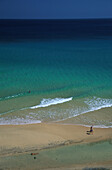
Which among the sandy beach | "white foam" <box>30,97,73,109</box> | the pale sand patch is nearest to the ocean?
"white foam" <box>30,97,73,109</box>

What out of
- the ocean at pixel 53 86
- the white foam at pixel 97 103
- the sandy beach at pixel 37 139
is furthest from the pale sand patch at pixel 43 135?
the white foam at pixel 97 103

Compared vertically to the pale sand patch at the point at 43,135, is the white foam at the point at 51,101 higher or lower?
higher

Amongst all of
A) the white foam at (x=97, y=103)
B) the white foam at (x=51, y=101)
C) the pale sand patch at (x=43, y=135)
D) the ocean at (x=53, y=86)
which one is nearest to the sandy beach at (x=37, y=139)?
the pale sand patch at (x=43, y=135)

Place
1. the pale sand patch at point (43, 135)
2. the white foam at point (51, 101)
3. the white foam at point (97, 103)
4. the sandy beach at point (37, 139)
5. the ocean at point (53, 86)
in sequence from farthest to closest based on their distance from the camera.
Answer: the white foam at point (51, 101) < the white foam at point (97, 103) < the ocean at point (53, 86) < the pale sand patch at point (43, 135) < the sandy beach at point (37, 139)

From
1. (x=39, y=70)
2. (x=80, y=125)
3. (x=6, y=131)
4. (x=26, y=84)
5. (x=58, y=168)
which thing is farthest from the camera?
(x=39, y=70)

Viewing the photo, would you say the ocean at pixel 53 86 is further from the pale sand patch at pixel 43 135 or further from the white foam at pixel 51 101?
the pale sand patch at pixel 43 135

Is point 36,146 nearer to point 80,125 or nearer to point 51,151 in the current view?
point 51,151

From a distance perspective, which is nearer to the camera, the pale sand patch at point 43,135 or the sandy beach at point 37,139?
the sandy beach at point 37,139

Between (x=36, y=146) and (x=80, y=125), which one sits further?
(x=80, y=125)

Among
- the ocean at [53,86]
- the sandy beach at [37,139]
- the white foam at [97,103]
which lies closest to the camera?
the sandy beach at [37,139]

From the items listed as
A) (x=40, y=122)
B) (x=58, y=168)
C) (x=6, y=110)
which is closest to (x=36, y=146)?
(x=58, y=168)
